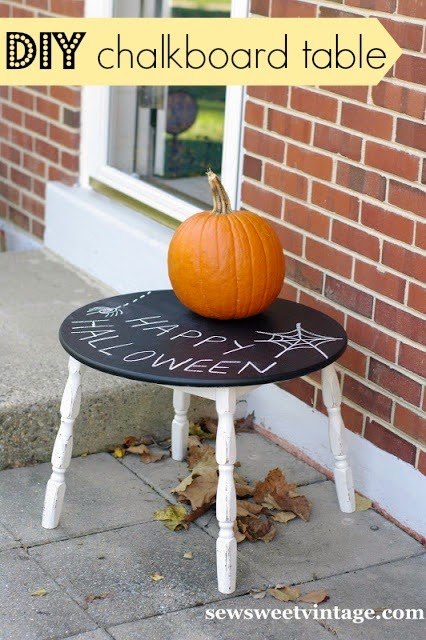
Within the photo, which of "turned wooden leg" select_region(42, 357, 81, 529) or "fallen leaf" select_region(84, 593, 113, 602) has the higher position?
"turned wooden leg" select_region(42, 357, 81, 529)

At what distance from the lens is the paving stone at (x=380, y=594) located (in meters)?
2.73

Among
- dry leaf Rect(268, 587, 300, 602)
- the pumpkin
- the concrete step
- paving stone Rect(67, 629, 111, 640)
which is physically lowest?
paving stone Rect(67, 629, 111, 640)

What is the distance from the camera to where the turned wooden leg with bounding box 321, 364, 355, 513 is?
3.12 metres

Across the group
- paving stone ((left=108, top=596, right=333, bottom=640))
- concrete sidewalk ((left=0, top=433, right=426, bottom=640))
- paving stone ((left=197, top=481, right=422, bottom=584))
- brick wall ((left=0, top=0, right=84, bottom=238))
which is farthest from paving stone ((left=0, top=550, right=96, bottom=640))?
brick wall ((left=0, top=0, right=84, bottom=238))

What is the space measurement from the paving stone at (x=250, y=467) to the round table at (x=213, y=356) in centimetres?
28

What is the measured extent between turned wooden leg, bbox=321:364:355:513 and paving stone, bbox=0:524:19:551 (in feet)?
3.25

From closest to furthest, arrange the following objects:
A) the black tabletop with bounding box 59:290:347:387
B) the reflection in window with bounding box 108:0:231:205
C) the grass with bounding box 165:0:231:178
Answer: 1. the black tabletop with bounding box 59:290:347:387
2. the grass with bounding box 165:0:231:178
3. the reflection in window with bounding box 108:0:231:205

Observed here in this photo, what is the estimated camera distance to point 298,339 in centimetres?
303

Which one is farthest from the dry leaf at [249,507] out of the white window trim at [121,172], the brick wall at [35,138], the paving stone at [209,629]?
the brick wall at [35,138]

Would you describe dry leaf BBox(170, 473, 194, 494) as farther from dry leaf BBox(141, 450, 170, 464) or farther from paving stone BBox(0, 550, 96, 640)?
paving stone BBox(0, 550, 96, 640)

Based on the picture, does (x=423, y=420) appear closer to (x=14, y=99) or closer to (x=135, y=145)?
(x=135, y=145)

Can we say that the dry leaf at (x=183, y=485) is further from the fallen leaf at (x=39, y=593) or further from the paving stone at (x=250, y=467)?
the fallen leaf at (x=39, y=593)

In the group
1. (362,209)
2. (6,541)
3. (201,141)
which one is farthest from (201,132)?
(6,541)

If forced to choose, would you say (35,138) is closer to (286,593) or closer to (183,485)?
(183,485)
